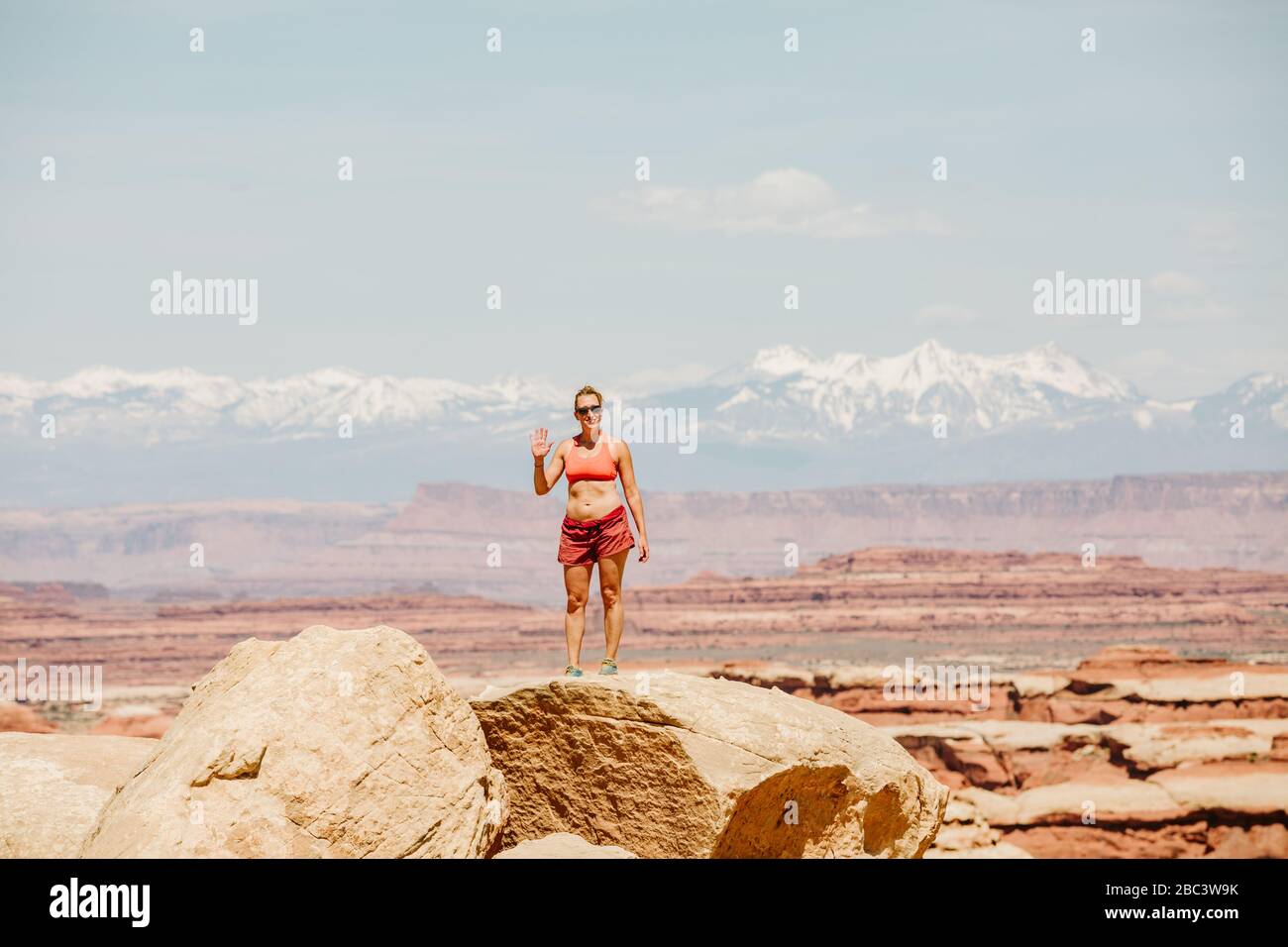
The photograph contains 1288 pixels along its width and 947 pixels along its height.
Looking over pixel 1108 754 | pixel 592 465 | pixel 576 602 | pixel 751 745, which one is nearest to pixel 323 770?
pixel 751 745

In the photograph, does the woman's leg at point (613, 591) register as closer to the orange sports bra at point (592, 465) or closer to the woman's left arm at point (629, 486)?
the woman's left arm at point (629, 486)

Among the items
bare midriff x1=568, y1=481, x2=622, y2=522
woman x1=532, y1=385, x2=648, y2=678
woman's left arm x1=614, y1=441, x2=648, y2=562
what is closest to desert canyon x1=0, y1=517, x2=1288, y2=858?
woman x1=532, y1=385, x2=648, y2=678

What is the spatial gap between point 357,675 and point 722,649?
9501 centimetres

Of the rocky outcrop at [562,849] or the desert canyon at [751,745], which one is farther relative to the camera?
the rocky outcrop at [562,849]

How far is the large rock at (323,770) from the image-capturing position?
9.59 meters

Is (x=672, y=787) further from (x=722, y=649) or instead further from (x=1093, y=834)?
(x=722, y=649)

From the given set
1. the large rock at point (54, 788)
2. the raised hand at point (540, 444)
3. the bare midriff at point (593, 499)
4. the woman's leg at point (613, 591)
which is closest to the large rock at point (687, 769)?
the woman's leg at point (613, 591)

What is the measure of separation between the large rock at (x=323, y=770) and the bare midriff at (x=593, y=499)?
2.04 m

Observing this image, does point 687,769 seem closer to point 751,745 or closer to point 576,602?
point 751,745

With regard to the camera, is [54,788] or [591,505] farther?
[591,505]

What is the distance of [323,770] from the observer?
9.89 metres

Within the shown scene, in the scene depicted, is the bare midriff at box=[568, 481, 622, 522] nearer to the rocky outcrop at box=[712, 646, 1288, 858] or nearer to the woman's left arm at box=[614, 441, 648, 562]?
the woman's left arm at box=[614, 441, 648, 562]

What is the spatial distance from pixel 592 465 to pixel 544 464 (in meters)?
0.33

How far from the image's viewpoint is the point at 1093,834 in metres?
34.7
